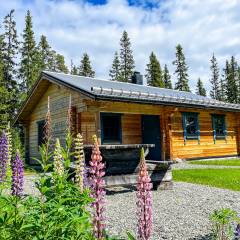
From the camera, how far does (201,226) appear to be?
569cm

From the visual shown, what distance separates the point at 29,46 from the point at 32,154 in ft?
79.5

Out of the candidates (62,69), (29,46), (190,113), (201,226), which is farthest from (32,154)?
(62,69)

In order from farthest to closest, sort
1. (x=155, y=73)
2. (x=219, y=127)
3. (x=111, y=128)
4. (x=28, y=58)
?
(x=155, y=73)
(x=28, y=58)
(x=219, y=127)
(x=111, y=128)

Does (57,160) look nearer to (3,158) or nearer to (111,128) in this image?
(3,158)

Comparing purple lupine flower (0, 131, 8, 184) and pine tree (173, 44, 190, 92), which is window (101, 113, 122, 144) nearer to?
purple lupine flower (0, 131, 8, 184)

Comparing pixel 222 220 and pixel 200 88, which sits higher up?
pixel 200 88

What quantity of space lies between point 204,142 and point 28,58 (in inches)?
1134

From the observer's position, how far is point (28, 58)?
42062 mm

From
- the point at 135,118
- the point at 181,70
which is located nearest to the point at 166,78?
the point at 181,70

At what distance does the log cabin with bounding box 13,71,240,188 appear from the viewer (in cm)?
1575

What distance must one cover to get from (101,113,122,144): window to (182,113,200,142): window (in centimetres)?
445

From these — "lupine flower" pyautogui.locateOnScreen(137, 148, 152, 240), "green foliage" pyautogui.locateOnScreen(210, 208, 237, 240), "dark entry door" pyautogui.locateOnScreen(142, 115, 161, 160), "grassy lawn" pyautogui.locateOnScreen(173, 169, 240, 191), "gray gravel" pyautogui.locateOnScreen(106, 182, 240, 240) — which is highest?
"dark entry door" pyautogui.locateOnScreen(142, 115, 161, 160)

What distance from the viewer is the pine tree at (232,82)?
208 ft

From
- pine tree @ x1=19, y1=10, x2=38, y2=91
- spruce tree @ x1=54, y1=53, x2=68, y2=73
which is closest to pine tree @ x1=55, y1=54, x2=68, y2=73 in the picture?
spruce tree @ x1=54, y1=53, x2=68, y2=73
